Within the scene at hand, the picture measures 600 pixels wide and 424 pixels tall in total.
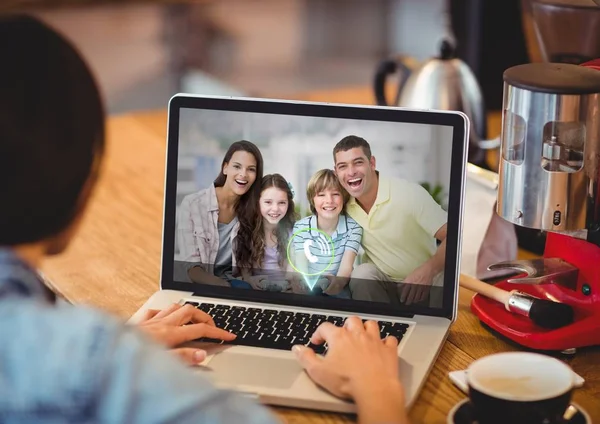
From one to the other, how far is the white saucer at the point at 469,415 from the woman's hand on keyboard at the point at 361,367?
6 cm

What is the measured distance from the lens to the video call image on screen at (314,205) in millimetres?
1209

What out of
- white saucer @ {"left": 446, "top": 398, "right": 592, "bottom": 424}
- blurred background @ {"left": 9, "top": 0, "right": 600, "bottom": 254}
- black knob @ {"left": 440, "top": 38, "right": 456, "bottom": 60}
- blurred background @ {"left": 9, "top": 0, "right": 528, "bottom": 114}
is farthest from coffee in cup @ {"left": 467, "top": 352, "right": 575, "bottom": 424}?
blurred background @ {"left": 9, "top": 0, "right": 528, "bottom": 114}

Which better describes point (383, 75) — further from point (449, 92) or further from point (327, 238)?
point (327, 238)

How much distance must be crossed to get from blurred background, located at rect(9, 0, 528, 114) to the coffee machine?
3.40m

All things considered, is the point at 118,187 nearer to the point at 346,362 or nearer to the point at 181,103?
the point at 181,103

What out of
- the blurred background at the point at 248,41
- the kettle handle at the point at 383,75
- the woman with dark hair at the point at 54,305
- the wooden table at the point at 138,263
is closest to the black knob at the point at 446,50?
the kettle handle at the point at 383,75

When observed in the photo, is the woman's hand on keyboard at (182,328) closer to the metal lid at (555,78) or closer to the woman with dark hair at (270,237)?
the woman with dark hair at (270,237)

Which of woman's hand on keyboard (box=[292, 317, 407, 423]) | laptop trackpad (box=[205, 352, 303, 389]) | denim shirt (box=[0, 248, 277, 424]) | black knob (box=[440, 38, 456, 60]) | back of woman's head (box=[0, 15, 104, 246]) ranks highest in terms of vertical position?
black knob (box=[440, 38, 456, 60])

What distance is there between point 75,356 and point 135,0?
355cm

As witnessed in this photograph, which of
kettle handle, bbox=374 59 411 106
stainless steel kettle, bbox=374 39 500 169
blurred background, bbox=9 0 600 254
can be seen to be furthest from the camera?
blurred background, bbox=9 0 600 254

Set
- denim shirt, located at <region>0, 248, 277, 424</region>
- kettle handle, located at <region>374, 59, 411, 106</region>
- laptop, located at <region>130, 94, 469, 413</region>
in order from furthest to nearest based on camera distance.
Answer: kettle handle, located at <region>374, 59, 411, 106</region> < laptop, located at <region>130, 94, 469, 413</region> < denim shirt, located at <region>0, 248, 277, 424</region>

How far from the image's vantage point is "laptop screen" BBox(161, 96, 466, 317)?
1.21 metres

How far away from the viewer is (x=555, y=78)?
112 centimetres

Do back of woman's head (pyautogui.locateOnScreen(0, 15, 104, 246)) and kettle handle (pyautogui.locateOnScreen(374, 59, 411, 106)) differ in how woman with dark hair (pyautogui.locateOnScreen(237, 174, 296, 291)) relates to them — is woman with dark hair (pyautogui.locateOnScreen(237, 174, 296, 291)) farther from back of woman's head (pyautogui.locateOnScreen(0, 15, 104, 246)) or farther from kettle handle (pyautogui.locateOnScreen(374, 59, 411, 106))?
kettle handle (pyautogui.locateOnScreen(374, 59, 411, 106))
